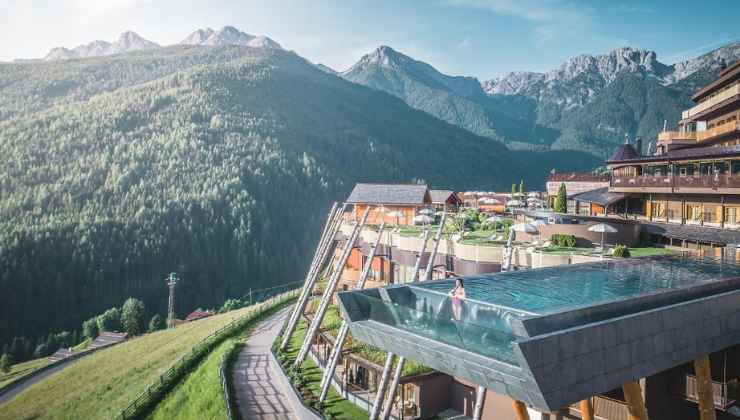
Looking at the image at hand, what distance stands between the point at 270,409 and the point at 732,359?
17527 mm

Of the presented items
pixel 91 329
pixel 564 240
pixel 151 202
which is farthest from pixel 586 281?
pixel 151 202

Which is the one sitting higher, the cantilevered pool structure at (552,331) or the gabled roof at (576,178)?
the gabled roof at (576,178)

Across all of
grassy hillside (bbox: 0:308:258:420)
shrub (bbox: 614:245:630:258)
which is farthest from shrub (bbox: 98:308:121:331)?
shrub (bbox: 614:245:630:258)

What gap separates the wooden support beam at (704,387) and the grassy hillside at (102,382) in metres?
32.8

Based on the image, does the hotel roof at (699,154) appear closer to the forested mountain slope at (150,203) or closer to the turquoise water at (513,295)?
the turquoise water at (513,295)

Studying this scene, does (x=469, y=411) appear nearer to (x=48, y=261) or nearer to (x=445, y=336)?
(x=445, y=336)

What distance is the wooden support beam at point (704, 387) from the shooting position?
1426 centimetres

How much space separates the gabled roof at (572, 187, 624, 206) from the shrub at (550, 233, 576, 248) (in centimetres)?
1009

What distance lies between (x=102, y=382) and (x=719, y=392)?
1667 inches

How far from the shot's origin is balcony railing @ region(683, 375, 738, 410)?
16406mm

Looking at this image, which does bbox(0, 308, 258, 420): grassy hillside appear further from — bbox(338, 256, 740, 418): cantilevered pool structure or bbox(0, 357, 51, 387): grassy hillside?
bbox(338, 256, 740, 418): cantilevered pool structure

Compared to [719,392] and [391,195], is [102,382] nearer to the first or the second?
[391,195]

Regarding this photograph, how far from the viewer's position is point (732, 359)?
56.2 ft

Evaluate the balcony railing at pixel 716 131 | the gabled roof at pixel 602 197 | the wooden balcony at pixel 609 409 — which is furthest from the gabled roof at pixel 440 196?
the wooden balcony at pixel 609 409
